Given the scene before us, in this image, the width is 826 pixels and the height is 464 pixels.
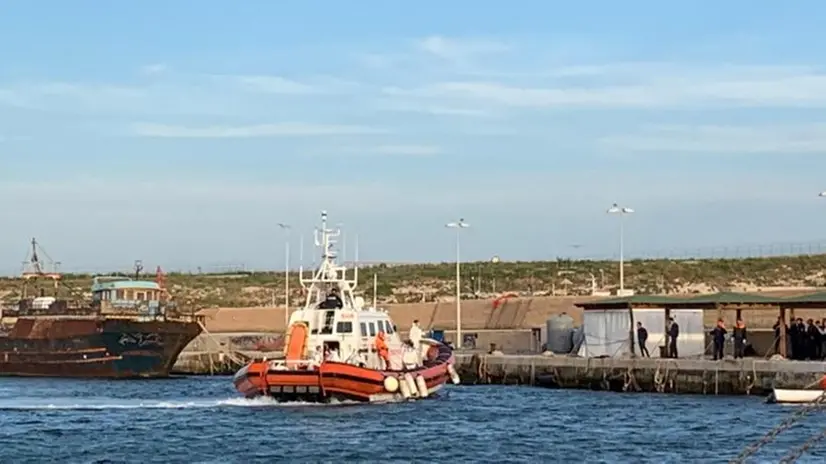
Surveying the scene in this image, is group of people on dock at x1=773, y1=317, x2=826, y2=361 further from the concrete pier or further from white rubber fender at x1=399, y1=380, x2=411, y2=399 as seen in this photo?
white rubber fender at x1=399, y1=380, x2=411, y2=399

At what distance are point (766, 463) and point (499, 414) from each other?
1487cm

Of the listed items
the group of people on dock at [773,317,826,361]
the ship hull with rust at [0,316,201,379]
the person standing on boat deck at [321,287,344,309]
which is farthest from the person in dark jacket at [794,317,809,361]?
the ship hull with rust at [0,316,201,379]

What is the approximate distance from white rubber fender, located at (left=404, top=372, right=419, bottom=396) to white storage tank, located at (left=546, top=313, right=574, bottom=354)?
58.3ft

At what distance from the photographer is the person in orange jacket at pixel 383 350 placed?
4628 centimetres

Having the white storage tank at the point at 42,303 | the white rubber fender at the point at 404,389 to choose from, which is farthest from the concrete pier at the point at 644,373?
the white storage tank at the point at 42,303

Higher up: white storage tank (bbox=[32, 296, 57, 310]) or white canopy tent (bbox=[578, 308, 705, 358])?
white storage tank (bbox=[32, 296, 57, 310])

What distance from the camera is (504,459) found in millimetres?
32812

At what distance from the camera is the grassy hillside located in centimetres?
11562

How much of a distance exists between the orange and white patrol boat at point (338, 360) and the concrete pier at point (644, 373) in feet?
23.0

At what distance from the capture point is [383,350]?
46.2 meters

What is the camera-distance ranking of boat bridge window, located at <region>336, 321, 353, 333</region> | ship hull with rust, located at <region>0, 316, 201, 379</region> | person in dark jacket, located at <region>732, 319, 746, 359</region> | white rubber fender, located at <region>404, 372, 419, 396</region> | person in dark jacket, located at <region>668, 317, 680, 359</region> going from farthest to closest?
ship hull with rust, located at <region>0, 316, 201, 379</region> → person in dark jacket, located at <region>668, 317, 680, 359</region> → person in dark jacket, located at <region>732, 319, 746, 359</region> → boat bridge window, located at <region>336, 321, 353, 333</region> → white rubber fender, located at <region>404, 372, 419, 396</region>

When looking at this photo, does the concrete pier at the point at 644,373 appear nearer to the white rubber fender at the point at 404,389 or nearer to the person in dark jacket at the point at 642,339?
the person in dark jacket at the point at 642,339

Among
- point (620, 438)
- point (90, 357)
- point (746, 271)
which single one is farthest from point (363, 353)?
point (746, 271)

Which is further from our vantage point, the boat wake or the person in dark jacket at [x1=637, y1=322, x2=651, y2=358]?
the person in dark jacket at [x1=637, y1=322, x2=651, y2=358]
